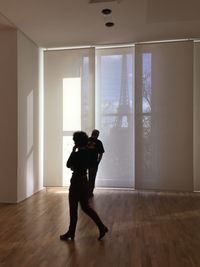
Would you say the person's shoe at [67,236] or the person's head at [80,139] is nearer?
the person's head at [80,139]

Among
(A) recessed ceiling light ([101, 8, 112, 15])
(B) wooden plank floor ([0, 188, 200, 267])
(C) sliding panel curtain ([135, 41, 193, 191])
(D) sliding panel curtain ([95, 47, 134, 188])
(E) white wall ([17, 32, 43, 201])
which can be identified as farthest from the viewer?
(D) sliding panel curtain ([95, 47, 134, 188])

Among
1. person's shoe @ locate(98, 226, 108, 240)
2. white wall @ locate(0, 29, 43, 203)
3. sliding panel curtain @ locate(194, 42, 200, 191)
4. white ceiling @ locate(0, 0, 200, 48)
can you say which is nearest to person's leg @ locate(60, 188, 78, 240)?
person's shoe @ locate(98, 226, 108, 240)

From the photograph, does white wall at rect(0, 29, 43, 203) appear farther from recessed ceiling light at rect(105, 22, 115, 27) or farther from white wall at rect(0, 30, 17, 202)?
recessed ceiling light at rect(105, 22, 115, 27)

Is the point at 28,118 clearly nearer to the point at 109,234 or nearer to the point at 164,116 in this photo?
the point at 164,116

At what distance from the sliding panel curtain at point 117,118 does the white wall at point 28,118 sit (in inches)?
59.1

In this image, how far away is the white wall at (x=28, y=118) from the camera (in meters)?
5.46

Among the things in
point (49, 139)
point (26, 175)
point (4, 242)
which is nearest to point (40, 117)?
point (49, 139)

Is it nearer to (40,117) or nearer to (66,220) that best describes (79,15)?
(40,117)

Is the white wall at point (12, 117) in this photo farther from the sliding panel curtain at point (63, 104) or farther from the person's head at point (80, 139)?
the person's head at point (80, 139)

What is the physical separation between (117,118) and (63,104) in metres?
1.36

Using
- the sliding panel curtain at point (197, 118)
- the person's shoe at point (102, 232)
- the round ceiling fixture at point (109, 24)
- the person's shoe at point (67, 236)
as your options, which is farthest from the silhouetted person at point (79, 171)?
the sliding panel curtain at point (197, 118)

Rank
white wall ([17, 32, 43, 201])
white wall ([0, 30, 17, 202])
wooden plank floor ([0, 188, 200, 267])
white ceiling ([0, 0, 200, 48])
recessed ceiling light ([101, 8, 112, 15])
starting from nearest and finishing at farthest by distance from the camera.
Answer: wooden plank floor ([0, 188, 200, 267]) < white ceiling ([0, 0, 200, 48]) < recessed ceiling light ([101, 8, 112, 15]) < white wall ([0, 30, 17, 202]) < white wall ([17, 32, 43, 201])

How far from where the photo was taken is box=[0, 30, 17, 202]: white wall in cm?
532

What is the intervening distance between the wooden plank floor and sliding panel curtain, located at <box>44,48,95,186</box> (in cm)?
119
